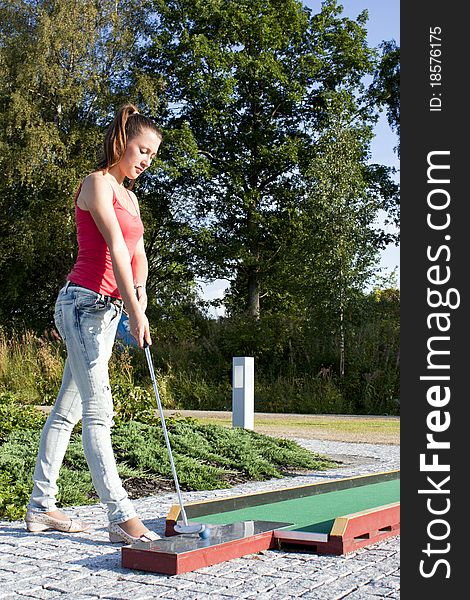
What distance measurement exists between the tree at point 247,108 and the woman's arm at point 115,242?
2165 centimetres

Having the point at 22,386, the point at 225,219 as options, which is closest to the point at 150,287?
the point at 225,219

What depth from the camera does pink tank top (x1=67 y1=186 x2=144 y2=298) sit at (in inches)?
174

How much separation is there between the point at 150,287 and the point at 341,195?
10.6m

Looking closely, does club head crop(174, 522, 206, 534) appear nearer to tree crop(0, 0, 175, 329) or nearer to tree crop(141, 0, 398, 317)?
tree crop(0, 0, 175, 329)

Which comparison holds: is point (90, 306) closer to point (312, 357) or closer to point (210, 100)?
point (312, 357)

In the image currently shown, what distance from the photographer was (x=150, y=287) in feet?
94.8

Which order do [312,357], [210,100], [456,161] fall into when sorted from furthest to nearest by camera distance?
[210,100] < [312,357] < [456,161]

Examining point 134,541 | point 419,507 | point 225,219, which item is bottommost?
point 134,541

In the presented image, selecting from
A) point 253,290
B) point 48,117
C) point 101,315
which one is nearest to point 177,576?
point 101,315

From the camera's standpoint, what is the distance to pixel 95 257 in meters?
4.43

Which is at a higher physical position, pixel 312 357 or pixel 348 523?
pixel 312 357

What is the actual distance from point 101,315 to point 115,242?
391mm

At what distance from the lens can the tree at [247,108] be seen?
26.5 metres

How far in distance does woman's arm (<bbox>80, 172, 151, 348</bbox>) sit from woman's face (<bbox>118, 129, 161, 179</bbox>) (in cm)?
20
